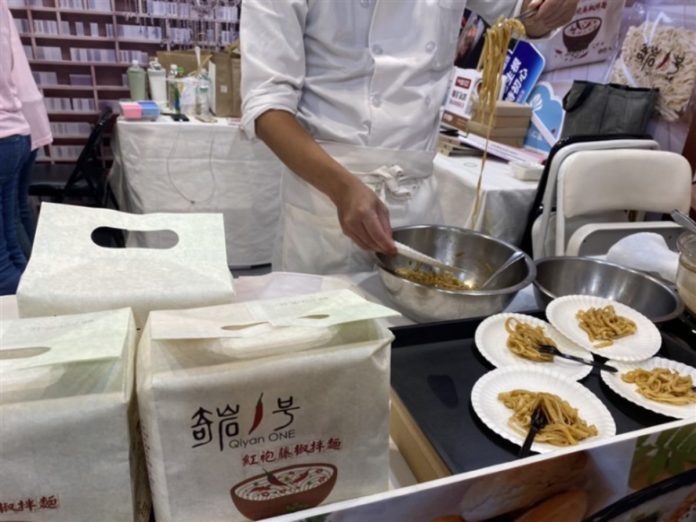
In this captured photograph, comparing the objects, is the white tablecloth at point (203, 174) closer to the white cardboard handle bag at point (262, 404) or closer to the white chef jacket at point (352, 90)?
the white chef jacket at point (352, 90)

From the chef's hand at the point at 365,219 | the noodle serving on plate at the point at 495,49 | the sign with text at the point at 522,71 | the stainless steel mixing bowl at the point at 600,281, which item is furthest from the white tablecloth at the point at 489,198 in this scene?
the chef's hand at the point at 365,219

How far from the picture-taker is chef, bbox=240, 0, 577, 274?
1.13m

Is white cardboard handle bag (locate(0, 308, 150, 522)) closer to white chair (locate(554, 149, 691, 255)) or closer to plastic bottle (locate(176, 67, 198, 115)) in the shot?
white chair (locate(554, 149, 691, 255))

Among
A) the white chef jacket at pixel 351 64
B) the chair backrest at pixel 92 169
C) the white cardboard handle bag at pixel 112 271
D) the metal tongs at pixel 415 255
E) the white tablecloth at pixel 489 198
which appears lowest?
the chair backrest at pixel 92 169

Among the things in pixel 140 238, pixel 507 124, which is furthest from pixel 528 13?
pixel 140 238

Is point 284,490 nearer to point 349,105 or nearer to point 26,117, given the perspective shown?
point 349,105

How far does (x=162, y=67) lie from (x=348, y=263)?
2756mm

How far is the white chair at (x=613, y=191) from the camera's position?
6.68 feet

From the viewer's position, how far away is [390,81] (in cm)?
126

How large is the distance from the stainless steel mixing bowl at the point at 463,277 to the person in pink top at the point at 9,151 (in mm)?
1641

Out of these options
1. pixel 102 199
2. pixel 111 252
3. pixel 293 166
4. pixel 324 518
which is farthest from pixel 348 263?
pixel 102 199

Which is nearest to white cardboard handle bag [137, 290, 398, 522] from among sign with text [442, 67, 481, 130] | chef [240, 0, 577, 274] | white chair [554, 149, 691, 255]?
chef [240, 0, 577, 274]

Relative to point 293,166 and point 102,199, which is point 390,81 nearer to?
point 293,166

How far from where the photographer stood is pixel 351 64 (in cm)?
123
